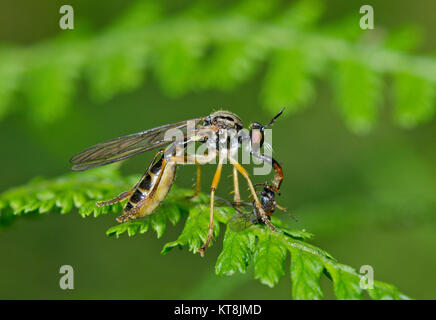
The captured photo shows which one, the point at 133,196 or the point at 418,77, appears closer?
the point at 133,196

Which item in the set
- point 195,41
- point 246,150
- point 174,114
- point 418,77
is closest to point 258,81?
point 174,114

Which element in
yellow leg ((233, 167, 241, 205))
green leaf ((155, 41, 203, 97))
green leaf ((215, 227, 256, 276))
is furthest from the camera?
green leaf ((155, 41, 203, 97))

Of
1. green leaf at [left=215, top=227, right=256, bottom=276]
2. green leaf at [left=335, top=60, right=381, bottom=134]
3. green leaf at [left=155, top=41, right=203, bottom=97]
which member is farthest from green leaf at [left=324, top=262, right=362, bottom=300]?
green leaf at [left=155, top=41, right=203, bottom=97]

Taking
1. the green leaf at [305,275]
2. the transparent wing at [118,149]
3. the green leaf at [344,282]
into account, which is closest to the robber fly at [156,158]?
the transparent wing at [118,149]

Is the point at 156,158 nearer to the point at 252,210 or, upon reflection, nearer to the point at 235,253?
the point at 252,210

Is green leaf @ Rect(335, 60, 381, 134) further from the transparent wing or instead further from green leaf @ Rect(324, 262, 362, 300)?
green leaf @ Rect(324, 262, 362, 300)

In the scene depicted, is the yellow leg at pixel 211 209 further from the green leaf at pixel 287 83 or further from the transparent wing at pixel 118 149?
the green leaf at pixel 287 83

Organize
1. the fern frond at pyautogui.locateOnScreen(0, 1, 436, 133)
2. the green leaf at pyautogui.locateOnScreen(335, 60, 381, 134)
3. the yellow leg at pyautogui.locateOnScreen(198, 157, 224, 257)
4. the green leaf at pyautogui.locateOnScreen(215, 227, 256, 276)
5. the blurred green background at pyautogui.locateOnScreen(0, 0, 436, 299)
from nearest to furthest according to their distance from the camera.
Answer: the green leaf at pyautogui.locateOnScreen(215, 227, 256, 276), the yellow leg at pyautogui.locateOnScreen(198, 157, 224, 257), the green leaf at pyautogui.locateOnScreen(335, 60, 381, 134), the fern frond at pyautogui.locateOnScreen(0, 1, 436, 133), the blurred green background at pyautogui.locateOnScreen(0, 0, 436, 299)

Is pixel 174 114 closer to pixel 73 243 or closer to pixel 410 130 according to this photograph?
pixel 73 243

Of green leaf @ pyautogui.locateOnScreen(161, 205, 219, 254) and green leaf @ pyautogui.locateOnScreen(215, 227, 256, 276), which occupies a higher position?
green leaf @ pyautogui.locateOnScreen(161, 205, 219, 254)
